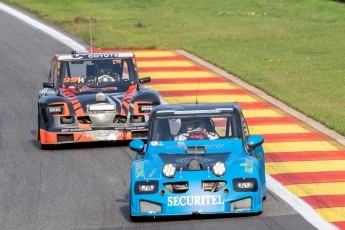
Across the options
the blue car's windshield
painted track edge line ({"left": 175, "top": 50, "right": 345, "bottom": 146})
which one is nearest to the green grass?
painted track edge line ({"left": 175, "top": 50, "right": 345, "bottom": 146})

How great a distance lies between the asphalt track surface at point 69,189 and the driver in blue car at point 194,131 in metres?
1.22

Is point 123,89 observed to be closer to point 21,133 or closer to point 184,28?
point 21,133

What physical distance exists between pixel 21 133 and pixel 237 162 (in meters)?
8.25

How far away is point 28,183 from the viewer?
53.1 feet

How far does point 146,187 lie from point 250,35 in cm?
2274

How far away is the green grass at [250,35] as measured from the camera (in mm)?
25500

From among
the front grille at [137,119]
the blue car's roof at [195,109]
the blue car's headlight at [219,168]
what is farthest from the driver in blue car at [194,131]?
the front grille at [137,119]

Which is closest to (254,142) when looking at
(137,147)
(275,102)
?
(137,147)

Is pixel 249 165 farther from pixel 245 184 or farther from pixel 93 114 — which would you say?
pixel 93 114

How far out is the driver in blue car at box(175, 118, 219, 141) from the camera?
47.5 feet

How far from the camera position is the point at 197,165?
13.5 meters

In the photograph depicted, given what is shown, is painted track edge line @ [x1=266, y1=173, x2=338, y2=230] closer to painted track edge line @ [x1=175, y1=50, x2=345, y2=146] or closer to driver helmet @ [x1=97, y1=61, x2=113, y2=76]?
painted track edge line @ [x1=175, y1=50, x2=345, y2=146]

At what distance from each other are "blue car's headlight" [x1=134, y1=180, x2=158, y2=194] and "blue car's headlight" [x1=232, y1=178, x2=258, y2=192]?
3.28 feet

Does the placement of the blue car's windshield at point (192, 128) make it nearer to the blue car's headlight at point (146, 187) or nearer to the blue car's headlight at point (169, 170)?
the blue car's headlight at point (169, 170)
